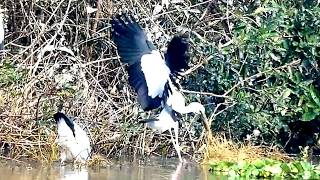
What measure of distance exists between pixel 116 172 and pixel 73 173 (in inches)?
17.2

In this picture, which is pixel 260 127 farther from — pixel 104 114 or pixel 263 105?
pixel 104 114

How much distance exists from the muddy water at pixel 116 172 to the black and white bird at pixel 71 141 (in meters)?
0.17

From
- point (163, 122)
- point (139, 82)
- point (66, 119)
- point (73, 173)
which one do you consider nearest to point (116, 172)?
point (73, 173)

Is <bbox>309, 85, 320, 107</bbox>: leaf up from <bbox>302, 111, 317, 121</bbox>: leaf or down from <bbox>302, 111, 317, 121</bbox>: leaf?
up

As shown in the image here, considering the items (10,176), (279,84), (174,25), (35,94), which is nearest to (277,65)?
(279,84)

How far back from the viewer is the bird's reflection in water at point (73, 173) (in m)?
7.57

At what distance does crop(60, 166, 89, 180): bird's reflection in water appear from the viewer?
7574mm

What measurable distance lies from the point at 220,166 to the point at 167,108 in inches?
35.1

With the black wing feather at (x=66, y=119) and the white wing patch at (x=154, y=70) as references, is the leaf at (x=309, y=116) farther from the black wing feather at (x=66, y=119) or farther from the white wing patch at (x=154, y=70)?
the black wing feather at (x=66, y=119)

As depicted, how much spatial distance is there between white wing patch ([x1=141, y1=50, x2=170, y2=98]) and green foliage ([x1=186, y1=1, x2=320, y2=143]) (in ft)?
5.19

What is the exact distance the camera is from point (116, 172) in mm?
8203

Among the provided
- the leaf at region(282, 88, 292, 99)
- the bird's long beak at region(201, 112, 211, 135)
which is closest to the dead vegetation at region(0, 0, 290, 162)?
the bird's long beak at region(201, 112, 211, 135)

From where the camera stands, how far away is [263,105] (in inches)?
405

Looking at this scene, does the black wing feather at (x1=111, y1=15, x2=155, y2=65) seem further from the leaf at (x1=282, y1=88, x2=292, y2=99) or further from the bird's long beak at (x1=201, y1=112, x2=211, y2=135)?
the leaf at (x1=282, y1=88, x2=292, y2=99)
